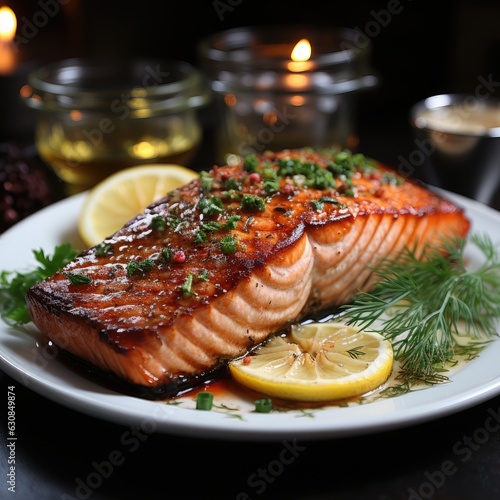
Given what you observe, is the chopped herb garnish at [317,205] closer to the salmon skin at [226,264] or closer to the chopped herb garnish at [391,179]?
the salmon skin at [226,264]

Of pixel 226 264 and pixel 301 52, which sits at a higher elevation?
pixel 301 52

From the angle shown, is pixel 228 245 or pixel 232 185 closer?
pixel 228 245

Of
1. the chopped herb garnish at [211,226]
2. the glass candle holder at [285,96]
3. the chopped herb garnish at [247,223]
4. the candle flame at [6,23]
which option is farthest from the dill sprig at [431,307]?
the candle flame at [6,23]

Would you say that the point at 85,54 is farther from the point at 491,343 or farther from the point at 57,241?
the point at 491,343

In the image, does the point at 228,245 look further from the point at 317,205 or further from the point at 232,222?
the point at 317,205

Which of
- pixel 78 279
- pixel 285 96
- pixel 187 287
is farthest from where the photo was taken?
pixel 285 96

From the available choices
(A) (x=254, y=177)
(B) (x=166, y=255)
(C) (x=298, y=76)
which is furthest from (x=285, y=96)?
(B) (x=166, y=255)
